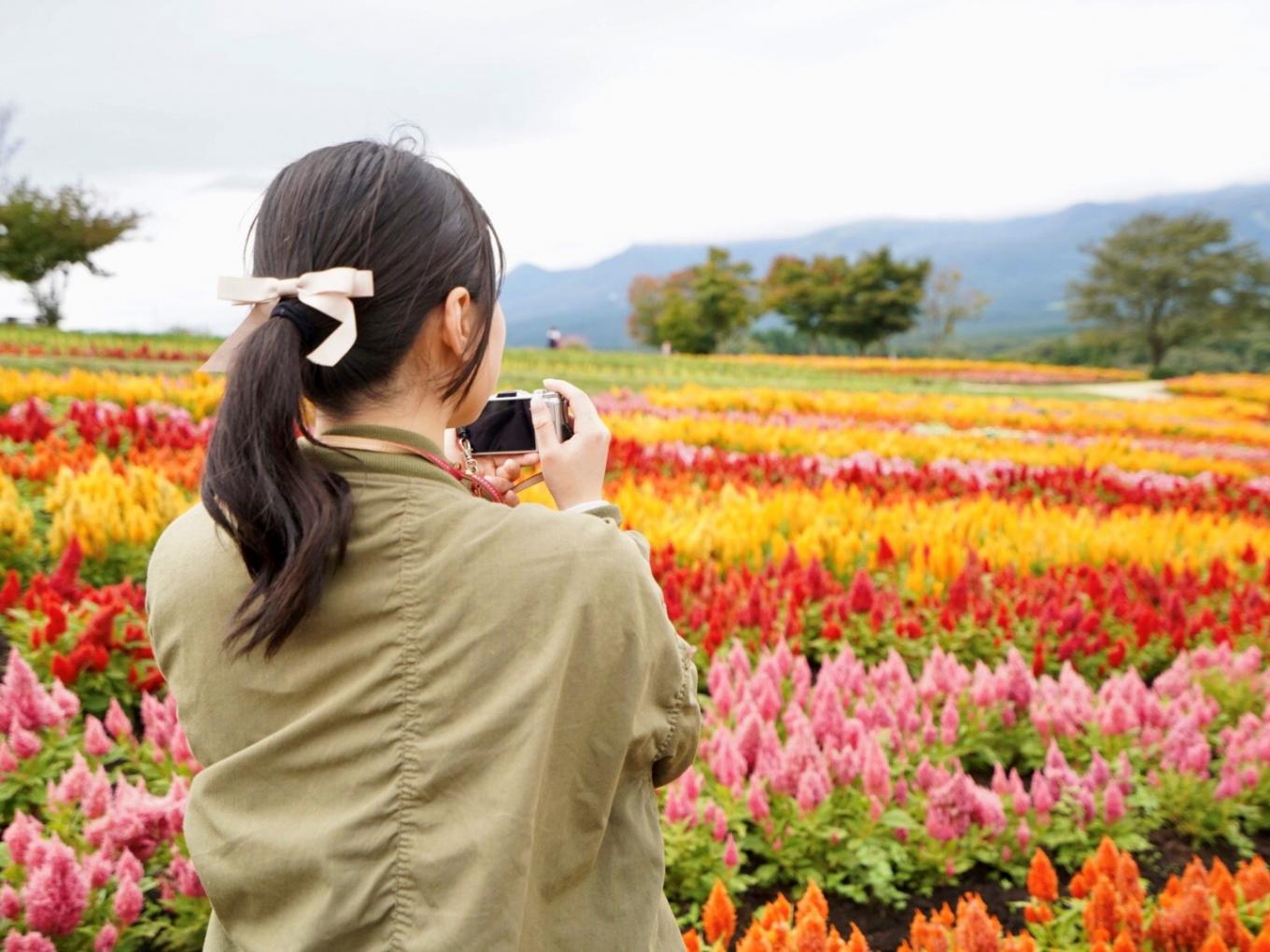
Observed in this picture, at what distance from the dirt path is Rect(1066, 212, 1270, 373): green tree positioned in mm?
13898

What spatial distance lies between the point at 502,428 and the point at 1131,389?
36.0 meters

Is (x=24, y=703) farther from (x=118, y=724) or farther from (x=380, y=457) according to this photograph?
(x=380, y=457)

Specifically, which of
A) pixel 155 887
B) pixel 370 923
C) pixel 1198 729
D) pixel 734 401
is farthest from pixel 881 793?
pixel 734 401

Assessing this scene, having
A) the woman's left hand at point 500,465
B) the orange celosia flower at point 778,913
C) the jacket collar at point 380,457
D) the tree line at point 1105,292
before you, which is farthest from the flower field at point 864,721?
the tree line at point 1105,292

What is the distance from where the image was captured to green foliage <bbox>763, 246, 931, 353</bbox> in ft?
181

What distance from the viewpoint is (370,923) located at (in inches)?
44.3

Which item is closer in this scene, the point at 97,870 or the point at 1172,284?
the point at 97,870

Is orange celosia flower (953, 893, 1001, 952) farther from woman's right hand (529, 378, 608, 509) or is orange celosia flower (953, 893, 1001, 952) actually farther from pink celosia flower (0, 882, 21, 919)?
pink celosia flower (0, 882, 21, 919)

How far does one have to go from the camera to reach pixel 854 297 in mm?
56281

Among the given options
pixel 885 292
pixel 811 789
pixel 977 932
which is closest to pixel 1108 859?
pixel 977 932

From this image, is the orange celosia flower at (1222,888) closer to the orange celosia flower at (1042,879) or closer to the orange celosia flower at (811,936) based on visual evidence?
the orange celosia flower at (1042,879)

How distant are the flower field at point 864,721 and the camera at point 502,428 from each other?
1196 millimetres

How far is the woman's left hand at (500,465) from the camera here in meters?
1.55

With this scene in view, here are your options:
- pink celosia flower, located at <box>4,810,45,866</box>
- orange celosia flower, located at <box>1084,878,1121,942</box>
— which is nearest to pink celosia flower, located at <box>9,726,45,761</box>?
pink celosia flower, located at <box>4,810,45,866</box>
